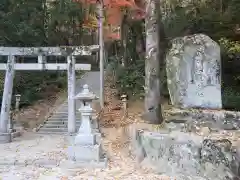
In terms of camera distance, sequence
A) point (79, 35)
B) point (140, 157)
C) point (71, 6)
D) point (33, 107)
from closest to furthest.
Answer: point (140, 157) < point (33, 107) < point (71, 6) < point (79, 35)

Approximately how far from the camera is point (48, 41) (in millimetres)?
24594

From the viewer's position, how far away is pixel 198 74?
31.2ft

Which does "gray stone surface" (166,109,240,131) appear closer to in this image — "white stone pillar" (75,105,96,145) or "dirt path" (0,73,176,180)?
"dirt path" (0,73,176,180)

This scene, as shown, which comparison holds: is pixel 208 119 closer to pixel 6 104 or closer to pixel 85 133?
pixel 85 133

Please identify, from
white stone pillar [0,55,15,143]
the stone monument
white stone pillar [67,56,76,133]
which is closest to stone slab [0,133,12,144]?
white stone pillar [0,55,15,143]

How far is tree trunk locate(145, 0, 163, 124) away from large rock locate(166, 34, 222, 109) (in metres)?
2.32

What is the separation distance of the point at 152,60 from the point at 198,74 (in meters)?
2.75

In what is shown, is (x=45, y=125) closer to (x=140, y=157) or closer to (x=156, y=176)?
(x=140, y=157)

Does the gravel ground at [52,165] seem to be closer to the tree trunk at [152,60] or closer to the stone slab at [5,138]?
the stone slab at [5,138]

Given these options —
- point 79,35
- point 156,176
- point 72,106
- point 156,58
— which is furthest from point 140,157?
point 79,35

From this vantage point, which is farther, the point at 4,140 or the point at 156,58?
the point at 4,140

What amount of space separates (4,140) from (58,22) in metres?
14.0

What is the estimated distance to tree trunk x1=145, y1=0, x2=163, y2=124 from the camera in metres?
11.9

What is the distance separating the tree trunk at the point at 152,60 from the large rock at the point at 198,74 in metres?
2.32
